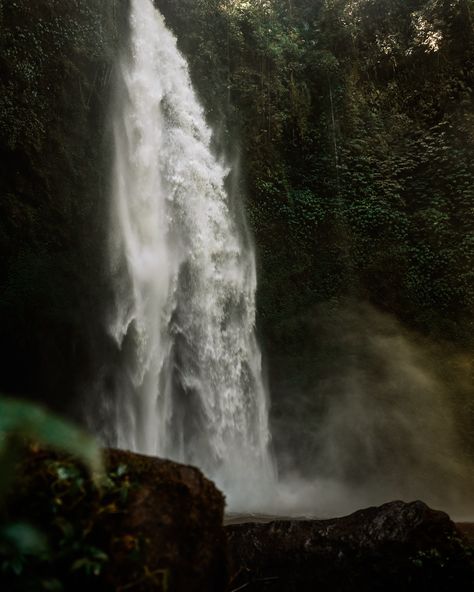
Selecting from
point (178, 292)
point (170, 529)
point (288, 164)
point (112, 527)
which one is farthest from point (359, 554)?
point (288, 164)

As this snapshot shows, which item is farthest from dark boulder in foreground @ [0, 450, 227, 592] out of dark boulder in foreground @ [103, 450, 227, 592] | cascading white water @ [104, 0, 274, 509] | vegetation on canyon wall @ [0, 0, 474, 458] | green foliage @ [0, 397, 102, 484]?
vegetation on canyon wall @ [0, 0, 474, 458]

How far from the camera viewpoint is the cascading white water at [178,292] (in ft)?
31.4

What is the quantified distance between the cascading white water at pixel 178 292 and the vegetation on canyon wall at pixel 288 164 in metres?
0.63

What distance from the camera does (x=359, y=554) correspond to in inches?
177

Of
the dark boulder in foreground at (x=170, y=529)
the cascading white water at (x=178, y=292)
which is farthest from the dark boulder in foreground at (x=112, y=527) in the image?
the cascading white water at (x=178, y=292)

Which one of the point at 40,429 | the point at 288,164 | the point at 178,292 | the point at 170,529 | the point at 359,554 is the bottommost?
the point at 359,554

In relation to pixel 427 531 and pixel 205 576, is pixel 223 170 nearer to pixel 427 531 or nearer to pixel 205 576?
pixel 427 531

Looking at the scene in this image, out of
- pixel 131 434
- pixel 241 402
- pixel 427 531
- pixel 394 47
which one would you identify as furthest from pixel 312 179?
pixel 427 531

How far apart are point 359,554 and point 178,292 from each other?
669 cm

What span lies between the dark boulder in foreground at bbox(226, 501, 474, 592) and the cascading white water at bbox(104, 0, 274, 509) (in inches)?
157

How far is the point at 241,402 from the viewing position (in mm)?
10258

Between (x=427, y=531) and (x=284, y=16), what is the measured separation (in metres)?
14.1

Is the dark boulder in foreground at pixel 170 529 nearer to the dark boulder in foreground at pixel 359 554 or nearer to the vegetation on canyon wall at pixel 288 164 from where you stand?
the dark boulder in foreground at pixel 359 554

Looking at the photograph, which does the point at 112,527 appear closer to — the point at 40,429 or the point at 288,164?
the point at 40,429
